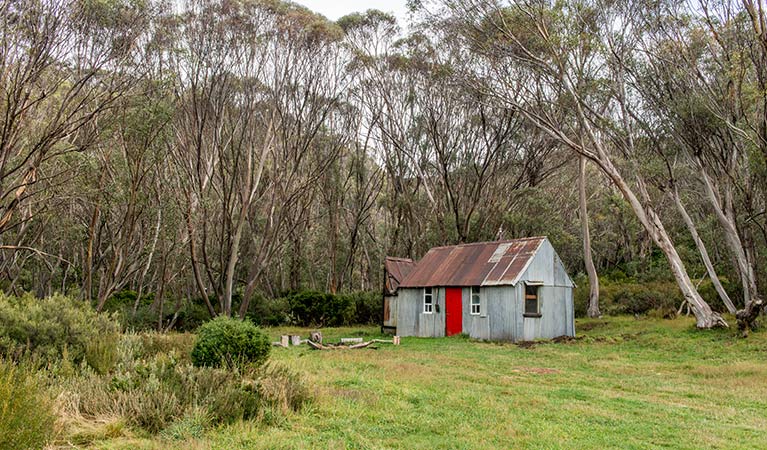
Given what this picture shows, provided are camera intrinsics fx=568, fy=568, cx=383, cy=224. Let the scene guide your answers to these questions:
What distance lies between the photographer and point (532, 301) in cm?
2264

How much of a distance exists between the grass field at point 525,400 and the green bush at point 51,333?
3873 mm

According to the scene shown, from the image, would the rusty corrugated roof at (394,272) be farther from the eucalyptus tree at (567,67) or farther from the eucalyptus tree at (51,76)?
the eucalyptus tree at (51,76)

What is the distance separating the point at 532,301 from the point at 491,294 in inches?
71.0

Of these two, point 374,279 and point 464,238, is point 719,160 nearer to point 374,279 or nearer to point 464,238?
point 464,238

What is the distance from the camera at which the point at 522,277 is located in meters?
21.7

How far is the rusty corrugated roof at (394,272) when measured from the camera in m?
27.0

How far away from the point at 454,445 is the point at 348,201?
38.5 m

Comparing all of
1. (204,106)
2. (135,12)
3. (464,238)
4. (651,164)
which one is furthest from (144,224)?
(651,164)

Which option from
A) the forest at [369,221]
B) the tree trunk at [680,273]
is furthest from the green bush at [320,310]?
the tree trunk at [680,273]

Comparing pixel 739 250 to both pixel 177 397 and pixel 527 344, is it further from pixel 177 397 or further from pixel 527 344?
pixel 177 397

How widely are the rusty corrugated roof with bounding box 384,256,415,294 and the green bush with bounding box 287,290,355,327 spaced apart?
522cm

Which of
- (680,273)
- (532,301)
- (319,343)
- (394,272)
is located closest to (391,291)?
(394,272)

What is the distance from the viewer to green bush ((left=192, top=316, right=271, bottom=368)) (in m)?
10.3

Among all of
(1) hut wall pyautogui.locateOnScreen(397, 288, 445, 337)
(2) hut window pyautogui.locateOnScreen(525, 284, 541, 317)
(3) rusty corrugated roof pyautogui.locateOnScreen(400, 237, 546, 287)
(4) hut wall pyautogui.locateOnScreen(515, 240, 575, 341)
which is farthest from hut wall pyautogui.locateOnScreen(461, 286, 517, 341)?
(1) hut wall pyautogui.locateOnScreen(397, 288, 445, 337)
